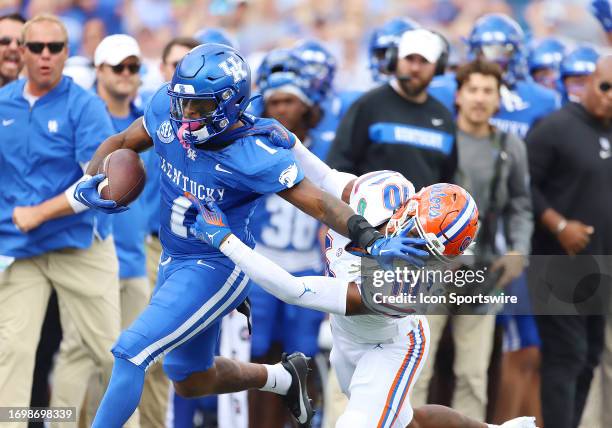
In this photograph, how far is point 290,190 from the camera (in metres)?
5.40

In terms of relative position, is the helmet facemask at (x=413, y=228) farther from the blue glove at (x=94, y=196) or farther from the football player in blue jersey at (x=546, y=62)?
the football player in blue jersey at (x=546, y=62)

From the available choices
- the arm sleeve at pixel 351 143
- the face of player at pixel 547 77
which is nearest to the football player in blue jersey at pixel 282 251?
the arm sleeve at pixel 351 143

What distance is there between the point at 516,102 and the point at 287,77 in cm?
178

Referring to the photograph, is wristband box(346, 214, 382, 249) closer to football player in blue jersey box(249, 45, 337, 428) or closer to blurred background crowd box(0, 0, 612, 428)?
blurred background crowd box(0, 0, 612, 428)

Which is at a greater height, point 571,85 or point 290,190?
point 571,85

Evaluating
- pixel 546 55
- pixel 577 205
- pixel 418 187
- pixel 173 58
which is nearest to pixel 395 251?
pixel 418 187

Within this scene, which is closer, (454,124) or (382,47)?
(454,124)

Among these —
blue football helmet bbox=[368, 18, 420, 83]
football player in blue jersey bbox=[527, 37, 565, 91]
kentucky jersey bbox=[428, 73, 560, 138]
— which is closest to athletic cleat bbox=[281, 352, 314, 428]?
kentucky jersey bbox=[428, 73, 560, 138]

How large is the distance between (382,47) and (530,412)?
255 centimetres

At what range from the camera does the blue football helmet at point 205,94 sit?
5309 millimetres

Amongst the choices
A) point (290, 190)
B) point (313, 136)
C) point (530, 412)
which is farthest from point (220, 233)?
point (530, 412)

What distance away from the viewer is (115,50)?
749 centimetres

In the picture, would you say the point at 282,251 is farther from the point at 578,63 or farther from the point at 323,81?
the point at 578,63

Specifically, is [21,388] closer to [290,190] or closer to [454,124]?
[290,190]
